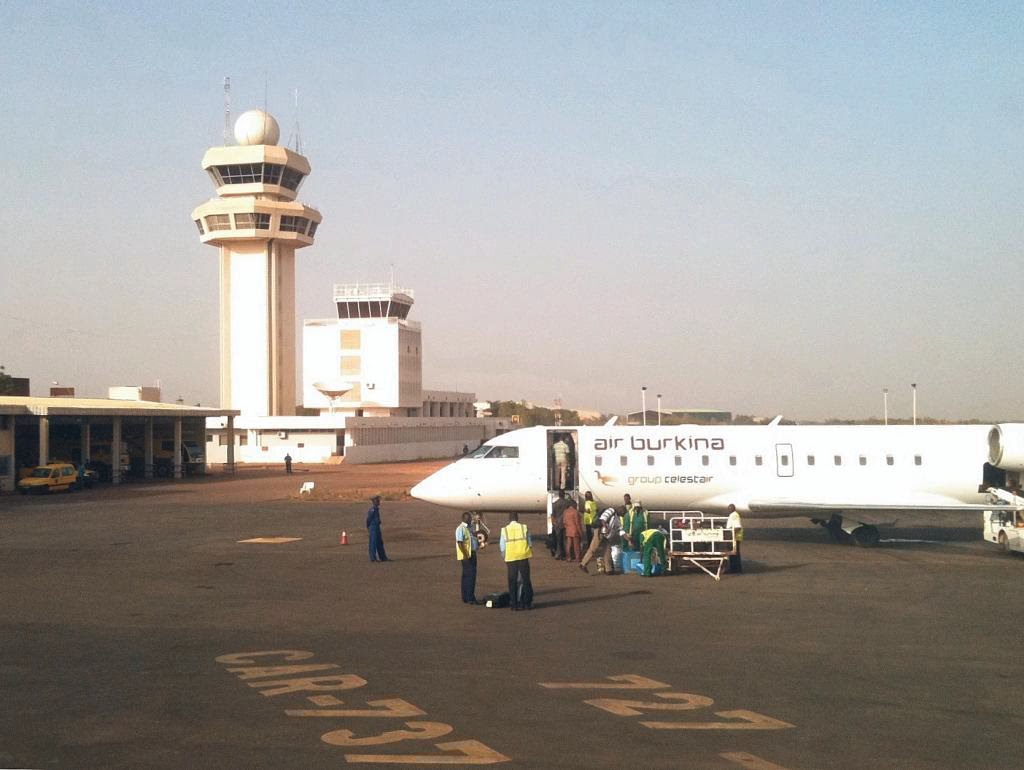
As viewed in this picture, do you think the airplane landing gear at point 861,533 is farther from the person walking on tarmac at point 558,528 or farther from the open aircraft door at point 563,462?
the person walking on tarmac at point 558,528

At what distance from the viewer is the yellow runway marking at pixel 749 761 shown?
8.62 m

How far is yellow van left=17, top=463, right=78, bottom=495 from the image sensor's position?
48531 millimetres

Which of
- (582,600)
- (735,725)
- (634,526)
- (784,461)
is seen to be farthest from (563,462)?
(735,725)

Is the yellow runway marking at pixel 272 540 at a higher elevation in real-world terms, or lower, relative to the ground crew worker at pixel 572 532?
lower

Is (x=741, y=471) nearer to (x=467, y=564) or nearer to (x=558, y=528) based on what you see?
(x=558, y=528)

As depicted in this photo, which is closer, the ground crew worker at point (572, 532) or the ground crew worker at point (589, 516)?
Result: the ground crew worker at point (572, 532)

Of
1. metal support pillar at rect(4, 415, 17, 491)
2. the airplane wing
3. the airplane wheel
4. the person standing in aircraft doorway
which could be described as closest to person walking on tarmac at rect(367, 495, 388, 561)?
the person standing in aircraft doorway

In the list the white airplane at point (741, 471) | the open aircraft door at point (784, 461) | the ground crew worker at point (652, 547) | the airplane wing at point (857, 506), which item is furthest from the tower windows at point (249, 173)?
the ground crew worker at point (652, 547)

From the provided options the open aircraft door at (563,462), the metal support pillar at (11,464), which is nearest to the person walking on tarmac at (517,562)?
the open aircraft door at (563,462)

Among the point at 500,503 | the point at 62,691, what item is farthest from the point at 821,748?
the point at 500,503

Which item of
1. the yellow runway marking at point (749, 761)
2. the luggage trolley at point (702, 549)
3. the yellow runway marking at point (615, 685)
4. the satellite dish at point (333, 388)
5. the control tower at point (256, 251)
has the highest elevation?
the control tower at point (256, 251)

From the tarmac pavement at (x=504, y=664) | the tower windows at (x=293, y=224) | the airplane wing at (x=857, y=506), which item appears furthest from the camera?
the tower windows at (x=293, y=224)

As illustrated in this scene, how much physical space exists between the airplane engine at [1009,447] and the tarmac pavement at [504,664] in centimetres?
355

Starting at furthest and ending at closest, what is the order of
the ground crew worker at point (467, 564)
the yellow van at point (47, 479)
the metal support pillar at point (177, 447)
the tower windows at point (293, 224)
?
1. the tower windows at point (293, 224)
2. the metal support pillar at point (177, 447)
3. the yellow van at point (47, 479)
4. the ground crew worker at point (467, 564)
